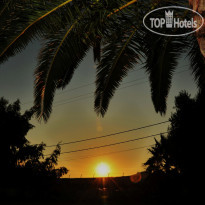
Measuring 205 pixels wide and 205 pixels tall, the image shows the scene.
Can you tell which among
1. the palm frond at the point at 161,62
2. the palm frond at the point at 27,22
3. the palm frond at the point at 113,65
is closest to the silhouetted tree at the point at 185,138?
the palm frond at the point at 161,62

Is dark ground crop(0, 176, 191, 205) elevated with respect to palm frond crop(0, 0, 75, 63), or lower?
lower

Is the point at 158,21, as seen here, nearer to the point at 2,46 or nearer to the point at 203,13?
the point at 203,13

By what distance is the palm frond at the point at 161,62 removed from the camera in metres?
4.60

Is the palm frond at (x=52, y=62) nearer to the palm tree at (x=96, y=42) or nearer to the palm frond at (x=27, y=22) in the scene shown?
the palm tree at (x=96, y=42)

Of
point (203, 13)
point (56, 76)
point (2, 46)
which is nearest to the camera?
point (203, 13)

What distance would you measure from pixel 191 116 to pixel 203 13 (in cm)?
938

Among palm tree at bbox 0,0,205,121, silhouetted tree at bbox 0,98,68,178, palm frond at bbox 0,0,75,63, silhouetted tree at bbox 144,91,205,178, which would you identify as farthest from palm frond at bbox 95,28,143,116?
silhouetted tree at bbox 0,98,68,178

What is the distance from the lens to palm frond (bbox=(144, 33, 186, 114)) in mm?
4598

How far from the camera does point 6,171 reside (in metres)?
15.8

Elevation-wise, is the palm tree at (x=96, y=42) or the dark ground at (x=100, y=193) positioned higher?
the palm tree at (x=96, y=42)

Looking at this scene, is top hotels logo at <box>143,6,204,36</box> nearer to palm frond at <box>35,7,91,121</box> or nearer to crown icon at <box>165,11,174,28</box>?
crown icon at <box>165,11,174,28</box>

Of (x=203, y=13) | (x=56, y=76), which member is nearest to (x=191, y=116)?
(x=56, y=76)

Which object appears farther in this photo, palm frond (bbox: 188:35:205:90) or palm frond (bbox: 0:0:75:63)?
palm frond (bbox: 188:35:205:90)

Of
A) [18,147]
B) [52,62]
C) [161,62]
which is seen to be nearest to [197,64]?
[161,62]
